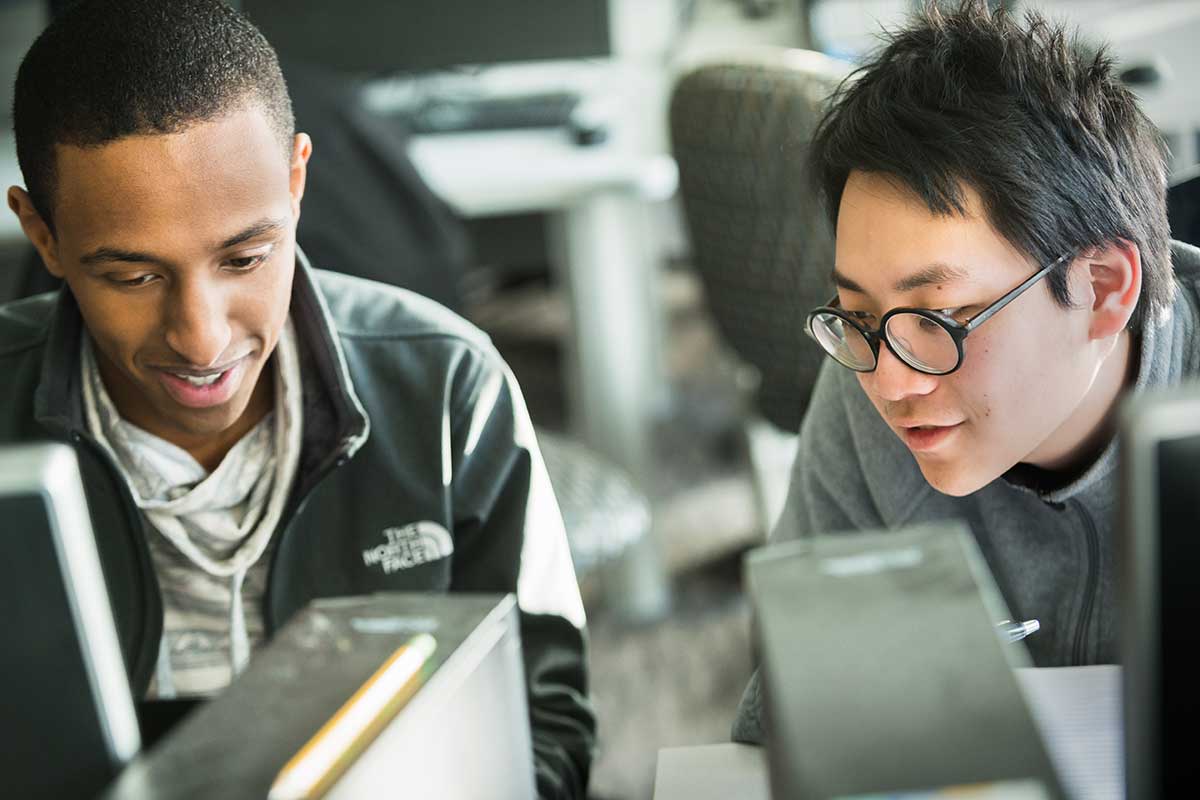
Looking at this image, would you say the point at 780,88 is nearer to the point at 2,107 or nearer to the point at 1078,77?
the point at 1078,77

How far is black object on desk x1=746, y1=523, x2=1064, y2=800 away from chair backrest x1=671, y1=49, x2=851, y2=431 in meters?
1.18

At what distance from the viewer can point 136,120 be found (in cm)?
95

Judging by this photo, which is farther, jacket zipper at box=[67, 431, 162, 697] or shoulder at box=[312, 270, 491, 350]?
shoulder at box=[312, 270, 491, 350]

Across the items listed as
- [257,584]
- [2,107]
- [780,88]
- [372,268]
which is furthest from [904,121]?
[2,107]

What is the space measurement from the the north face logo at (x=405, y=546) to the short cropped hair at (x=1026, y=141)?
1.46 ft

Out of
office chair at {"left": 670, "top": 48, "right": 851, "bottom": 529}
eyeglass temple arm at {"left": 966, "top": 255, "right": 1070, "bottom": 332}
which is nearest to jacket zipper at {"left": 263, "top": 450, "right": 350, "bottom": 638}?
eyeglass temple arm at {"left": 966, "top": 255, "right": 1070, "bottom": 332}

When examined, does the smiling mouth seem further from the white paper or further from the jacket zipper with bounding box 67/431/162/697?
the white paper

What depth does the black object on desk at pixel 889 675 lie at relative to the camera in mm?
491

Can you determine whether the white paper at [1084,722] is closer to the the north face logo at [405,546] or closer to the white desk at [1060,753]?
the white desk at [1060,753]

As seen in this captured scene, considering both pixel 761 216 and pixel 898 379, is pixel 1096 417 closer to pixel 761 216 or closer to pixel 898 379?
pixel 898 379

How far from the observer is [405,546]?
3.70 feet

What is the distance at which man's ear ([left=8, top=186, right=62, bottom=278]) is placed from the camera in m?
1.03

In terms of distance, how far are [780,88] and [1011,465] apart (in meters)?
0.91

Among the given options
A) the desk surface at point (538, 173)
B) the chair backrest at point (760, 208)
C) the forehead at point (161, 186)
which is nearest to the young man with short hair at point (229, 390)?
the forehead at point (161, 186)
